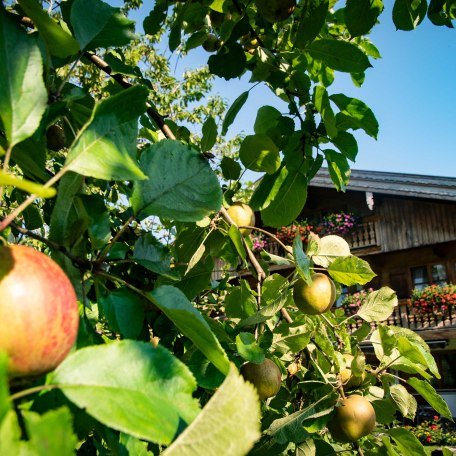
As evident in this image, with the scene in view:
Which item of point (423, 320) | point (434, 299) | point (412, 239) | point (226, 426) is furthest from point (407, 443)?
point (412, 239)

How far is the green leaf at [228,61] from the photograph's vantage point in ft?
5.09

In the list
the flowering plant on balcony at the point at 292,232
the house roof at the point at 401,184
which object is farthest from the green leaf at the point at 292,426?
the flowering plant on balcony at the point at 292,232

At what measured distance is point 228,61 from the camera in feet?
5.11

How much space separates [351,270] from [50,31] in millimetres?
978

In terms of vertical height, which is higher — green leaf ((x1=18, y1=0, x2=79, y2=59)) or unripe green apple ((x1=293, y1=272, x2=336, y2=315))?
green leaf ((x1=18, y1=0, x2=79, y2=59))

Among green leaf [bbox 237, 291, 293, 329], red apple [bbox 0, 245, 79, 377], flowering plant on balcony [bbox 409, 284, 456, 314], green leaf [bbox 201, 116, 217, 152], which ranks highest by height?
green leaf [bbox 201, 116, 217, 152]

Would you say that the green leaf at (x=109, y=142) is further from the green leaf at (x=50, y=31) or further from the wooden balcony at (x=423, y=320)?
the wooden balcony at (x=423, y=320)

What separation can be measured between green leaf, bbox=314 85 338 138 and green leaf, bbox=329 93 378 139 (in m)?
0.11

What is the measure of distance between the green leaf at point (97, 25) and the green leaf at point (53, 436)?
1.93 ft

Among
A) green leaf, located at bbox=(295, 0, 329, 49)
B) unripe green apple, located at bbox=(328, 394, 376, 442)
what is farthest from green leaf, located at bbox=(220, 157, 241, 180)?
unripe green apple, located at bbox=(328, 394, 376, 442)

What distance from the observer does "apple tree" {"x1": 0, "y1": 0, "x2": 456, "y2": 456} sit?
386 millimetres

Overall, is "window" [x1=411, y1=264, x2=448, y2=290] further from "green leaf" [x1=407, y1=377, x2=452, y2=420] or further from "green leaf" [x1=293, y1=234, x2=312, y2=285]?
"green leaf" [x1=293, y1=234, x2=312, y2=285]

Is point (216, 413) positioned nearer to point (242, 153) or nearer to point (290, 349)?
point (290, 349)

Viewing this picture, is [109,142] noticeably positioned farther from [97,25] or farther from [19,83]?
[97,25]
